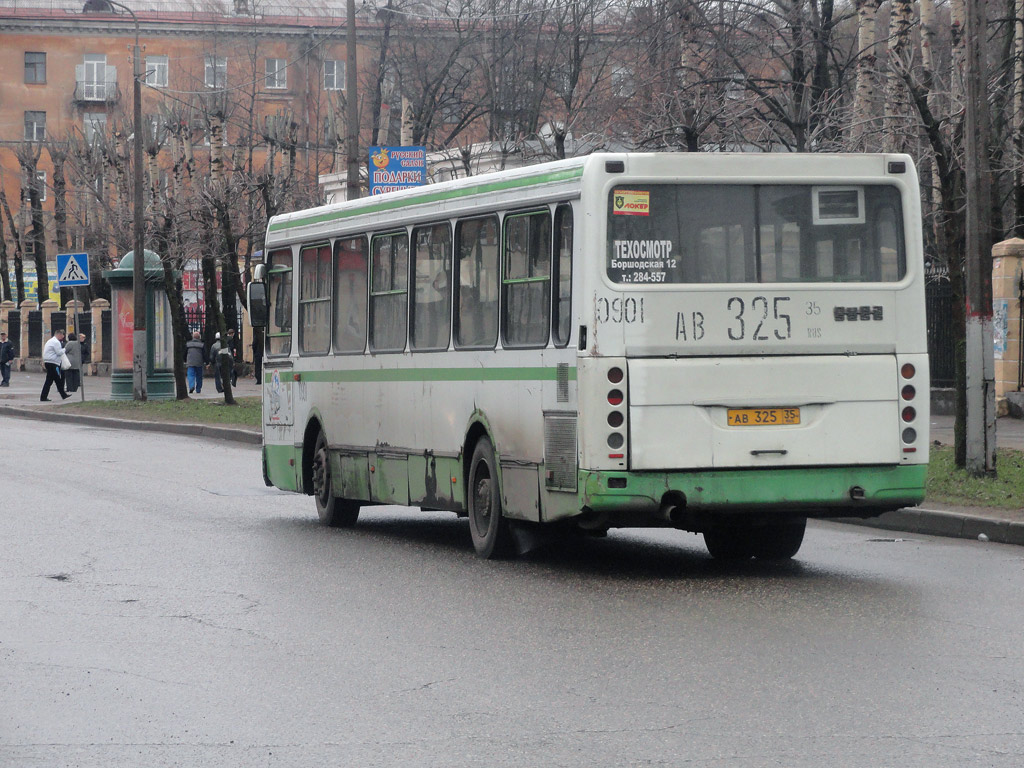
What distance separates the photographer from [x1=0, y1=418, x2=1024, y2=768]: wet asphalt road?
633 cm

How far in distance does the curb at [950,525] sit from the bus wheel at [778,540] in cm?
160

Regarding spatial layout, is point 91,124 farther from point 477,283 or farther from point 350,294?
point 477,283

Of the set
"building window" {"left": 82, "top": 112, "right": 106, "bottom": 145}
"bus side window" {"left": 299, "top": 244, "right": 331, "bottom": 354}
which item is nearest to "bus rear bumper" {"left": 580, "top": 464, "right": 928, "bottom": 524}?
"bus side window" {"left": 299, "top": 244, "right": 331, "bottom": 354}

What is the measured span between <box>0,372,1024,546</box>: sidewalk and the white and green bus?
234 cm

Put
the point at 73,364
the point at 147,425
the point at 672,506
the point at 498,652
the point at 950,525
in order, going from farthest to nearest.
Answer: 1. the point at 73,364
2. the point at 147,425
3. the point at 950,525
4. the point at 672,506
5. the point at 498,652

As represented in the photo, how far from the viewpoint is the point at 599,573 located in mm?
11414

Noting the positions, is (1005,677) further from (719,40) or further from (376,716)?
(719,40)

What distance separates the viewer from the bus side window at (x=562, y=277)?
1105 cm

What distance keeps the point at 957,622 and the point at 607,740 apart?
3.43 metres

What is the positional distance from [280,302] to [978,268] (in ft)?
21.2

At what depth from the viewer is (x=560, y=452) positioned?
1105 cm

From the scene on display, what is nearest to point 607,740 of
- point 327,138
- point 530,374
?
point 530,374

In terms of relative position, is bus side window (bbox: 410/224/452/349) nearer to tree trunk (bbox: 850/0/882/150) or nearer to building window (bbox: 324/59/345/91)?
tree trunk (bbox: 850/0/882/150)

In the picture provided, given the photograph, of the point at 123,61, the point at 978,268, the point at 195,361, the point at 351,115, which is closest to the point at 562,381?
the point at 978,268
